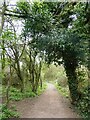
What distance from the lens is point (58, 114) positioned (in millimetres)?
7559

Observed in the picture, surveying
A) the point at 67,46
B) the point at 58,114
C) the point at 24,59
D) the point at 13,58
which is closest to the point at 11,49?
the point at 13,58

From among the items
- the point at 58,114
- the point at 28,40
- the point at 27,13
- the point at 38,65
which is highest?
the point at 27,13

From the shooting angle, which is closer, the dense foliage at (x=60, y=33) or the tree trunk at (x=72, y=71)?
the dense foliage at (x=60, y=33)

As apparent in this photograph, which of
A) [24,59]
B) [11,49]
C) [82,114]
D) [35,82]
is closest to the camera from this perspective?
[82,114]

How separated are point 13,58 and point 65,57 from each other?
3374 millimetres

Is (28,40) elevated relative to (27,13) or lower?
lower

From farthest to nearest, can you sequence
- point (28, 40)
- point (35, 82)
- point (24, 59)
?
point (35, 82)
point (24, 59)
point (28, 40)

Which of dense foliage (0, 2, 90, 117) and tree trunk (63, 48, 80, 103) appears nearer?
dense foliage (0, 2, 90, 117)

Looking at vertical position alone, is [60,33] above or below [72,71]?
above

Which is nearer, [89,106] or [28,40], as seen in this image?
[89,106]

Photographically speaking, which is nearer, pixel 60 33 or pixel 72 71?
pixel 60 33

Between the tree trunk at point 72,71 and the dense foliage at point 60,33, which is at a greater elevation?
the dense foliage at point 60,33

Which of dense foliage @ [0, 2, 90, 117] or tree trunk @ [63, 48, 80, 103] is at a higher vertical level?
dense foliage @ [0, 2, 90, 117]

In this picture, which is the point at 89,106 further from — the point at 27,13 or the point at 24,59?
the point at 24,59
